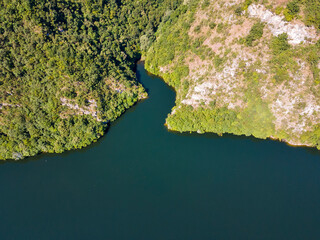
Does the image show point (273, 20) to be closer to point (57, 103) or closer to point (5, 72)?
point (57, 103)

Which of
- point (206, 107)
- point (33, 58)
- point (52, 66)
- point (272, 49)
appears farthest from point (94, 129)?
point (272, 49)

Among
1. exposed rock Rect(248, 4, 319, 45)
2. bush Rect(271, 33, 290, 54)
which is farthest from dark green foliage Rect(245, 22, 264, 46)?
Result: bush Rect(271, 33, 290, 54)

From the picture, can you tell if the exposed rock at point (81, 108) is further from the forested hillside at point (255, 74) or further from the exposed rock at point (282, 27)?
the exposed rock at point (282, 27)

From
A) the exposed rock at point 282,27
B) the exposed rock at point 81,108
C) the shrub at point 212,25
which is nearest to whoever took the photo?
the exposed rock at point 282,27

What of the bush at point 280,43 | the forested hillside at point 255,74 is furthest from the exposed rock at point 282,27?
the bush at point 280,43

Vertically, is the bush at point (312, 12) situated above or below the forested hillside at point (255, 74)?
above

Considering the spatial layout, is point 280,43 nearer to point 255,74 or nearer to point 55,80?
point 255,74
